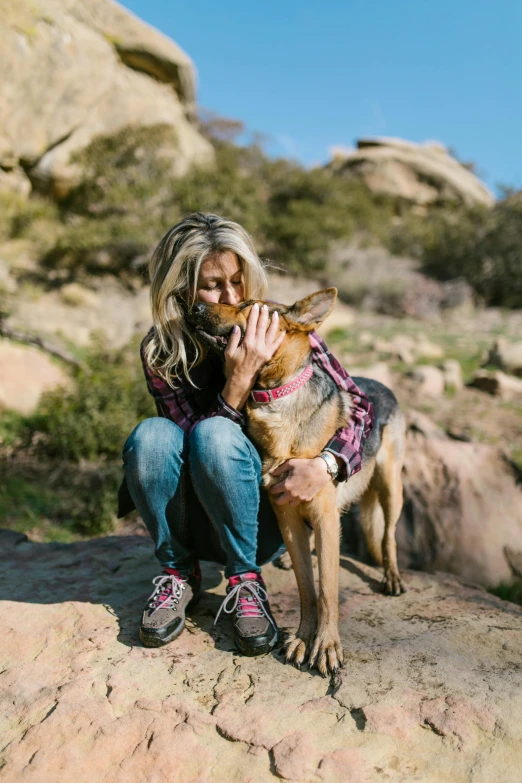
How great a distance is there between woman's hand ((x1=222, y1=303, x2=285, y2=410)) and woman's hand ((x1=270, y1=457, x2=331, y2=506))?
44cm

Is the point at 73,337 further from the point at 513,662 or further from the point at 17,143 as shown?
the point at 513,662

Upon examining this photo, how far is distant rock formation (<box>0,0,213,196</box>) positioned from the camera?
14.9m

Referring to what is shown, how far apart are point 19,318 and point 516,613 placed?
34.3 feet

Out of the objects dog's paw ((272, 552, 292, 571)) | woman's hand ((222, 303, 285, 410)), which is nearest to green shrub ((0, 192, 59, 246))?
dog's paw ((272, 552, 292, 571))

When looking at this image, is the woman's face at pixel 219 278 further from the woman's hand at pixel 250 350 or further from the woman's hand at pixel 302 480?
the woman's hand at pixel 302 480

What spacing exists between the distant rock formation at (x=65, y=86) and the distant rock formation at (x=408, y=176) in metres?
10.5

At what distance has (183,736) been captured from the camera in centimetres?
199

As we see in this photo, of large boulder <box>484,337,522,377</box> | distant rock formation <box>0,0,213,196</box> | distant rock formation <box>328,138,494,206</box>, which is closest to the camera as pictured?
large boulder <box>484,337,522,377</box>

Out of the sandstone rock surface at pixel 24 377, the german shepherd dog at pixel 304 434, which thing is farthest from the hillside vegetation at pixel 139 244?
the german shepherd dog at pixel 304 434

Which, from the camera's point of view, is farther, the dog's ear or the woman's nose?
the woman's nose

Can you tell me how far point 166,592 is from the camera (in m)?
2.76

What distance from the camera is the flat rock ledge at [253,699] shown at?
186 centimetres

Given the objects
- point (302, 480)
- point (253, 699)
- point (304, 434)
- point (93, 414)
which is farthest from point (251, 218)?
point (253, 699)

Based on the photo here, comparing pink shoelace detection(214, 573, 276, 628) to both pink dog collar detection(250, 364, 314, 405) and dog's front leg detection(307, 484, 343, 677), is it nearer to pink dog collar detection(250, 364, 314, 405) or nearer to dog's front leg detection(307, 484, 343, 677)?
dog's front leg detection(307, 484, 343, 677)
